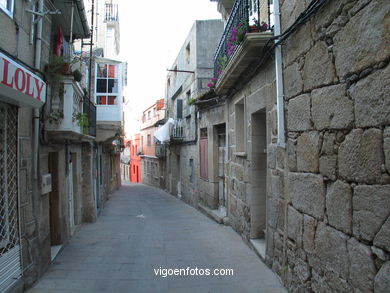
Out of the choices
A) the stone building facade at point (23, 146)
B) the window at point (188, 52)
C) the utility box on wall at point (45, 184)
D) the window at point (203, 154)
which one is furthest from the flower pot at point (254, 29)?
the window at point (188, 52)

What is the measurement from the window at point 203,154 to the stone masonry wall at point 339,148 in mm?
6172

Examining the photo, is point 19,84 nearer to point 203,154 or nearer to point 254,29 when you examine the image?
point 254,29

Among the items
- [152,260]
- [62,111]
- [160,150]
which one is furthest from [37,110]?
[160,150]

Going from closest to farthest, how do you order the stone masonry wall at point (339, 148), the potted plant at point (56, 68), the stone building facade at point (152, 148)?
the stone masonry wall at point (339, 148) < the potted plant at point (56, 68) < the stone building facade at point (152, 148)

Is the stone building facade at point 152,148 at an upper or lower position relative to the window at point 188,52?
lower

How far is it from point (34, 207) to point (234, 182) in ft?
12.8

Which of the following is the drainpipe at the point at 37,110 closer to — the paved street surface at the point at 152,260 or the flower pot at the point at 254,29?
the paved street surface at the point at 152,260

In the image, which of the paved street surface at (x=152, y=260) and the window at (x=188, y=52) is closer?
the paved street surface at (x=152, y=260)

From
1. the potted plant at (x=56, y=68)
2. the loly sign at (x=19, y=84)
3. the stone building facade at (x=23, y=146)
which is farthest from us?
the potted plant at (x=56, y=68)

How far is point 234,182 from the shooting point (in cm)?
680

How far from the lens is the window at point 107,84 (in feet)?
34.2

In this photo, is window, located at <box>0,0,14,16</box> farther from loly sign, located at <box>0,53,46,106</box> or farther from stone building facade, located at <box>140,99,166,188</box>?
stone building facade, located at <box>140,99,166,188</box>

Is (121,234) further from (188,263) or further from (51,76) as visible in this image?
(51,76)

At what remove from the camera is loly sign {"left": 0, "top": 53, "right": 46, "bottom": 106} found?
2.92m
